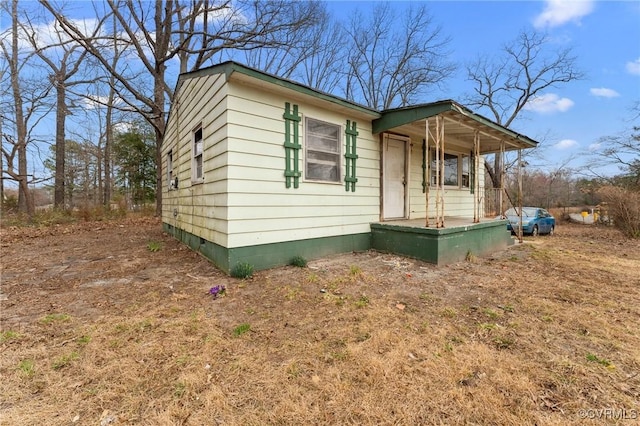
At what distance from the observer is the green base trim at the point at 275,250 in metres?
4.37

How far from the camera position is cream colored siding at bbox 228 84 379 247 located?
14.0ft

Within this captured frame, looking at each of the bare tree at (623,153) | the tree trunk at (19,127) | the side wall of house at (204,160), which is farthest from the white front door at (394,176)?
the bare tree at (623,153)

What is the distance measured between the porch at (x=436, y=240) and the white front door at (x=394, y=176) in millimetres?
808

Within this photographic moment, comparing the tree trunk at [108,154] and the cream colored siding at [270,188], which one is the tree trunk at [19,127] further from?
the cream colored siding at [270,188]

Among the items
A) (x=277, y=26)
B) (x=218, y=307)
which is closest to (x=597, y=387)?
(x=218, y=307)

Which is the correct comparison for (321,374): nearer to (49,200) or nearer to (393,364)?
(393,364)

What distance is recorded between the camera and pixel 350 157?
574cm

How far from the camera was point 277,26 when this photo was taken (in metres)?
12.2

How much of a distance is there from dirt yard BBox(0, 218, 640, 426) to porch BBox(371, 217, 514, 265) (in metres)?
0.61

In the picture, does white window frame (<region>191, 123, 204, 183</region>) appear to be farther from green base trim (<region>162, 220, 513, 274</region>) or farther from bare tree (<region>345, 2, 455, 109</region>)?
bare tree (<region>345, 2, 455, 109</region>)

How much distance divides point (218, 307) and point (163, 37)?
1308 centimetres

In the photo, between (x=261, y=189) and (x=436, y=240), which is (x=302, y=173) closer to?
(x=261, y=189)

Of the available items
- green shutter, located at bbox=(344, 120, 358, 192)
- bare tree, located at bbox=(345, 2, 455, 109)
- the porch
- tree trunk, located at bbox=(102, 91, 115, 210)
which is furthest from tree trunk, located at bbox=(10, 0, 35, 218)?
bare tree, located at bbox=(345, 2, 455, 109)

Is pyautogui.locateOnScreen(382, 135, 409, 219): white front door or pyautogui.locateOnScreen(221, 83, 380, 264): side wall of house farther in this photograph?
pyautogui.locateOnScreen(382, 135, 409, 219): white front door
